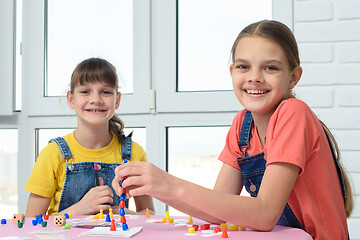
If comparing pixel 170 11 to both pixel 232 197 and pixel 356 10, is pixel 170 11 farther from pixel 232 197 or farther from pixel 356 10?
pixel 232 197

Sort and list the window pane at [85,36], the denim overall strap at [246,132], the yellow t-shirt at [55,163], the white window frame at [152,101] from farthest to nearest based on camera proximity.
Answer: the window pane at [85,36] → the white window frame at [152,101] → the yellow t-shirt at [55,163] → the denim overall strap at [246,132]

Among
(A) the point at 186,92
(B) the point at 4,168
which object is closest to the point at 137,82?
(A) the point at 186,92

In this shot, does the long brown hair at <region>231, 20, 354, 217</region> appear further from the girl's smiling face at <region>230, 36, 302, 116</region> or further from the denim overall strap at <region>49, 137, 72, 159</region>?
the denim overall strap at <region>49, 137, 72, 159</region>

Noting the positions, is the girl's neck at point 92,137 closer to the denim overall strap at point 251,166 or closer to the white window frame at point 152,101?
the white window frame at point 152,101

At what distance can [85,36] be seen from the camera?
2100 mm

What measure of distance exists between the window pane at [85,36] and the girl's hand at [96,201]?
2.41 feet

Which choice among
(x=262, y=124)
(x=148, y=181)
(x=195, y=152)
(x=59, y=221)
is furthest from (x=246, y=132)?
(x=195, y=152)

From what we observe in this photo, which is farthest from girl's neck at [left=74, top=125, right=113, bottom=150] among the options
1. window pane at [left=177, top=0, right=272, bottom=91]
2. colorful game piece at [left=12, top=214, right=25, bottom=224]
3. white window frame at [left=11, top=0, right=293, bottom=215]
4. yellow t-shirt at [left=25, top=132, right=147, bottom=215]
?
colorful game piece at [left=12, top=214, right=25, bottom=224]

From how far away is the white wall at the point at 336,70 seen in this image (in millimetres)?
1706

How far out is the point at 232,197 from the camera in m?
0.91

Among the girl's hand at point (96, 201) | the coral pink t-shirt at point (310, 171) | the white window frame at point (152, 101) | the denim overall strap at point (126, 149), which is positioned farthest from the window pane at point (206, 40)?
the coral pink t-shirt at point (310, 171)

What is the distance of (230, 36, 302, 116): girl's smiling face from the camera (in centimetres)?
108

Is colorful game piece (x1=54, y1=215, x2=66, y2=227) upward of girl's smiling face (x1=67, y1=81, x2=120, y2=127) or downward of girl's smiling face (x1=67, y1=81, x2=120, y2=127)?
downward

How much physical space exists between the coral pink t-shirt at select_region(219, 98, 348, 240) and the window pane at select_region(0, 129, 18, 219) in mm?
1545
